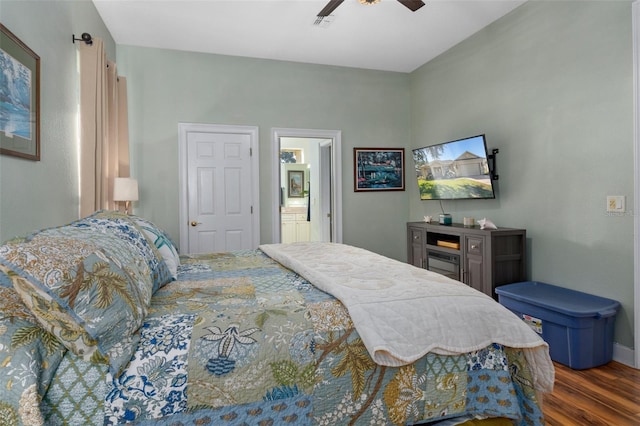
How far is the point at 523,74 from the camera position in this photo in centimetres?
342

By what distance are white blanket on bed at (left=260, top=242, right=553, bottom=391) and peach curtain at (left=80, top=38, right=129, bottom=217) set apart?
2176 millimetres

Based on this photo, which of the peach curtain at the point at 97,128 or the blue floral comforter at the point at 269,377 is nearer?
the blue floral comforter at the point at 269,377

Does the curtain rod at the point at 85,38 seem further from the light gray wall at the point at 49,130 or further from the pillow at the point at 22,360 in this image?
the pillow at the point at 22,360

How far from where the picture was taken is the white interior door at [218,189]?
4.29 metres

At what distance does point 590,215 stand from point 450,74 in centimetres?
233

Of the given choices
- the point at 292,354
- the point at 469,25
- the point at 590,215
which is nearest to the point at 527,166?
the point at 590,215

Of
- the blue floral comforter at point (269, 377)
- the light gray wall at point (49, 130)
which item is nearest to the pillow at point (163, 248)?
the blue floral comforter at point (269, 377)

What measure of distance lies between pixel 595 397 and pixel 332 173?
3528 mm

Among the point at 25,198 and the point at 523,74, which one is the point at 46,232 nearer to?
the point at 25,198

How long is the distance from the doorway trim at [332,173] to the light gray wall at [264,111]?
63 millimetres

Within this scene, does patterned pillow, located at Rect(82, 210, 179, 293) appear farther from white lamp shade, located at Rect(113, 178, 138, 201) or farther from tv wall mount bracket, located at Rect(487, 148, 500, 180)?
tv wall mount bracket, located at Rect(487, 148, 500, 180)

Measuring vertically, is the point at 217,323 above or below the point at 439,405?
above

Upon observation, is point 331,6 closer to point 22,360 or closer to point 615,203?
point 615,203

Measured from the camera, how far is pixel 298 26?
3.73 m
